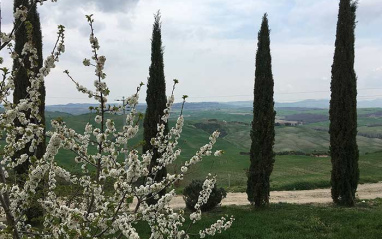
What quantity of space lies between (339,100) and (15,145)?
13.8 metres

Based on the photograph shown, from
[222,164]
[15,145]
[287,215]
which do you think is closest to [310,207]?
[287,215]

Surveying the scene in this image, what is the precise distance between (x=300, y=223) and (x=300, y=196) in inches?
265

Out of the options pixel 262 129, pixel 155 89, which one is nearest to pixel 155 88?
pixel 155 89

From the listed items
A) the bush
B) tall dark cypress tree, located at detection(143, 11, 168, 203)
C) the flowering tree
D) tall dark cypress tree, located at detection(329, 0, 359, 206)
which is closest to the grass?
the bush

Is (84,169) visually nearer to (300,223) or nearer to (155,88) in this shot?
(300,223)

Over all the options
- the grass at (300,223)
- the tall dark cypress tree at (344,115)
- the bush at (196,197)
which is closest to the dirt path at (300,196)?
the tall dark cypress tree at (344,115)

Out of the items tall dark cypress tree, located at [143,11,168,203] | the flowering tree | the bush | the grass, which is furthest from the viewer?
tall dark cypress tree, located at [143,11,168,203]

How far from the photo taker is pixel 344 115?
47.3 feet

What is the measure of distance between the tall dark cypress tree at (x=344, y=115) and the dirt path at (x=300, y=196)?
1.67 m

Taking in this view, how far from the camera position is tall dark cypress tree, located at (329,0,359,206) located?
1434 centimetres

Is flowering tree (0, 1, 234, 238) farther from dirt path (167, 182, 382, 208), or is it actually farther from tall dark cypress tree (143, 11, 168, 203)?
dirt path (167, 182, 382, 208)

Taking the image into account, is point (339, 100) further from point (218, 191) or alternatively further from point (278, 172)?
point (278, 172)

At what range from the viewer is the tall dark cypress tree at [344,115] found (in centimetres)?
1434

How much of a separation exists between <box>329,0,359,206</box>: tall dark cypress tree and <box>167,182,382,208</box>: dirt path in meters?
1.67
